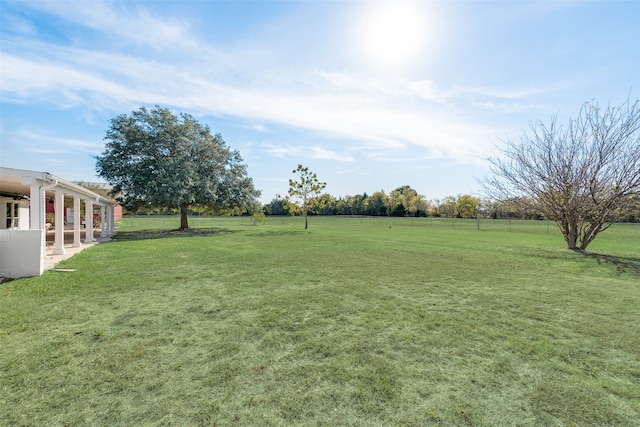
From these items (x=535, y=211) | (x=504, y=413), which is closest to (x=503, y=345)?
(x=504, y=413)

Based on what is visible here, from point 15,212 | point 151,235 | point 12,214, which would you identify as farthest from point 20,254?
point 15,212

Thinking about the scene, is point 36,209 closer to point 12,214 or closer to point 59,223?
point 59,223

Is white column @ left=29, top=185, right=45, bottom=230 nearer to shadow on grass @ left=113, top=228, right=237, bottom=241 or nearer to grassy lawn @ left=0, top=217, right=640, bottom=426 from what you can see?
grassy lawn @ left=0, top=217, right=640, bottom=426

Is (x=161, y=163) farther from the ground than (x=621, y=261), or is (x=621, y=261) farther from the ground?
(x=161, y=163)

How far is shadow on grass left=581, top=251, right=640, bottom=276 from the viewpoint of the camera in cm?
834

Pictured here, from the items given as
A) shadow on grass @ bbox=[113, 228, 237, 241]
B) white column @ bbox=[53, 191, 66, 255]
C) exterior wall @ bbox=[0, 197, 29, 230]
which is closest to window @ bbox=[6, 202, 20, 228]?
exterior wall @ bbox=[0, 197, 29, 230]

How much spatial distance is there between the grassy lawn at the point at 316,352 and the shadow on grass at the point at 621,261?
2.95 metres

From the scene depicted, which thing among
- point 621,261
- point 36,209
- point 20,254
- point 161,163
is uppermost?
point 161,163

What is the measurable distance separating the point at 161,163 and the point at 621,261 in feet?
72.9

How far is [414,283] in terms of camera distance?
6.16 metres

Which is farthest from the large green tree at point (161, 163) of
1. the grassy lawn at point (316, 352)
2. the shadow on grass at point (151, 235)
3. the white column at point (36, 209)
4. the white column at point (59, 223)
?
the grassy lawn at point (316, 352)

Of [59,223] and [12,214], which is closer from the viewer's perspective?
[59,223]

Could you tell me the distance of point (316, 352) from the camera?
3.07 m

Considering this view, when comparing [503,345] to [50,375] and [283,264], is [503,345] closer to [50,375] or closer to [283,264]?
[50,375]
